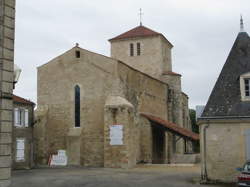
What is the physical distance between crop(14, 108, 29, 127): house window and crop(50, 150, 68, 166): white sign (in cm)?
306

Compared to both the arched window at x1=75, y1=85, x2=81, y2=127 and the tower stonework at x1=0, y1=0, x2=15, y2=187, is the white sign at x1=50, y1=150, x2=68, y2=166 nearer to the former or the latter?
the arched window at x1=75, y1=85, x2=81, y2=127

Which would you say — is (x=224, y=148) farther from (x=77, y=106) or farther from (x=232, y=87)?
(x=77, y=106)

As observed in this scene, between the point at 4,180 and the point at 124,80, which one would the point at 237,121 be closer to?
the point at 4,180

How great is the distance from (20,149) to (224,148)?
13.2m

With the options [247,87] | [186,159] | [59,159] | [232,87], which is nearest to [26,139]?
[59,159]

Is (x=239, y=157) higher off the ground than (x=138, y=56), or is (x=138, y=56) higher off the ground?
(x=138, y=56)

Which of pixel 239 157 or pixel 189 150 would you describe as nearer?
pixel 239 157

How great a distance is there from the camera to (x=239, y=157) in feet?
50.9

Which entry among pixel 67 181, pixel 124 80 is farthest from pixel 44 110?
pixel 67 181

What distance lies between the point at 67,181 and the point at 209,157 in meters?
5.86

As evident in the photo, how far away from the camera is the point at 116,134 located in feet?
79.1

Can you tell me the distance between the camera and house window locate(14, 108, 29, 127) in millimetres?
24200

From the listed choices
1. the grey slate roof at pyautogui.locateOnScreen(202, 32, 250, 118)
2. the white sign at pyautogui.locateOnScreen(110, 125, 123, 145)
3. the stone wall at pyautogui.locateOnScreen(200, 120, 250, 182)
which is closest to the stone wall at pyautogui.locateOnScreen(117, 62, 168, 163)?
the white sign at pyautogui.locateOnScreen(110, 125, 123, 145)

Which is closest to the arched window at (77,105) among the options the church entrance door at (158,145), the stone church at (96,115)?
the stone church at (96,115)
